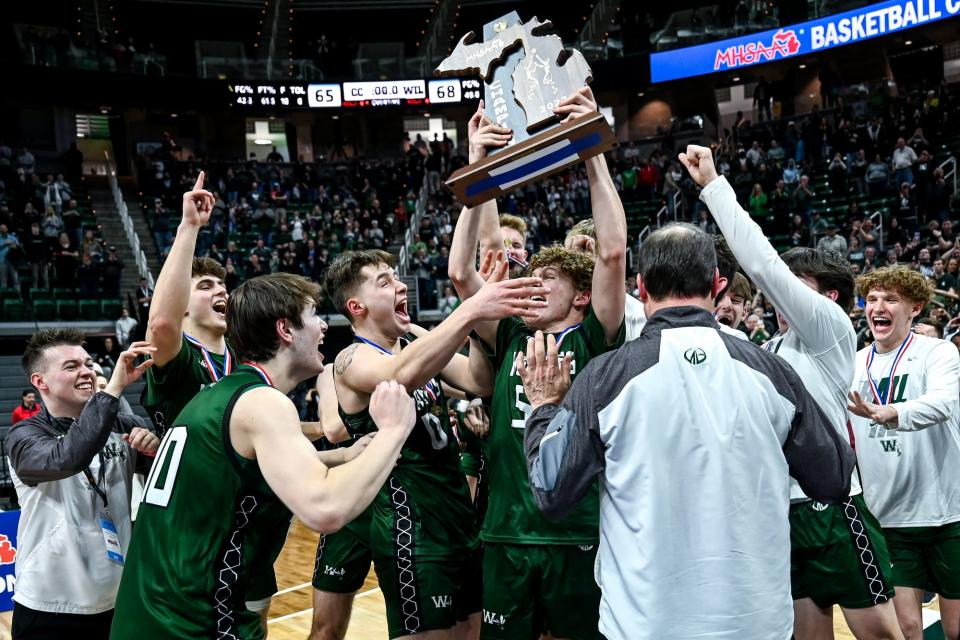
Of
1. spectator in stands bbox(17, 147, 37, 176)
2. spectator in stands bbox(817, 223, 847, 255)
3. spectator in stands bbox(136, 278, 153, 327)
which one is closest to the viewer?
spectator in stands bbox(817, 223, 847, 255)

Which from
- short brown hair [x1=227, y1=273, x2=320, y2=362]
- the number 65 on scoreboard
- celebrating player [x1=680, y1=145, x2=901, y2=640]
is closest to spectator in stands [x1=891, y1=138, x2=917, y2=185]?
celebrating player [x1=680, y1=145, x2=901, y2=640]

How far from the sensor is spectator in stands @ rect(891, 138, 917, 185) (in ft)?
53.8

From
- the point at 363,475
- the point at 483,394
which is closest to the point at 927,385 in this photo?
the point at 483,394

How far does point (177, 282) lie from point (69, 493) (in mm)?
1063

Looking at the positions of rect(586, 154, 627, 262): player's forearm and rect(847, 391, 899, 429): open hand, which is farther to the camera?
rect(847, 391, 899, 429): open hand

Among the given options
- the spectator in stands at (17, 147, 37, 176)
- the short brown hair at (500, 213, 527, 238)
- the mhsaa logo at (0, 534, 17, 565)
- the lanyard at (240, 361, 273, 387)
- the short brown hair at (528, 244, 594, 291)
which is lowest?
the mhsaa logo at (0, 534, 17, 565)

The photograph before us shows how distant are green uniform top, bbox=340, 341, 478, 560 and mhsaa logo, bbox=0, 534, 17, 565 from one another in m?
4.14

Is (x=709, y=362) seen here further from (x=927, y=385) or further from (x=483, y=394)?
A: (x=927, y=385)

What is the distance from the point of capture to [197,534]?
2.47 meters

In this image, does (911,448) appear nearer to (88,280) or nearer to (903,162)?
(903,162)

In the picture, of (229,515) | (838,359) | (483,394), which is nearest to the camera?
(229,515)

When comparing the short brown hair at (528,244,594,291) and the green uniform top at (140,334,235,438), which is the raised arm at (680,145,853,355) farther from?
the green uniform top at (140,334,235,438)

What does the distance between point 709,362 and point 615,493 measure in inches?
17.4

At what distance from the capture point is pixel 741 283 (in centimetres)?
411
